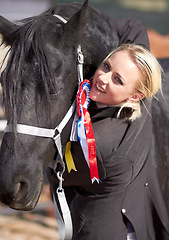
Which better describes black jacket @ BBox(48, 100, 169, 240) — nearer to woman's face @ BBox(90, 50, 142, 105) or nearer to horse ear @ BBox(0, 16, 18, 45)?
woman's face @ BBox(90, 50, 142, 105)

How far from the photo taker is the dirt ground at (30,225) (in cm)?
323

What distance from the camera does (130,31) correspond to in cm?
182

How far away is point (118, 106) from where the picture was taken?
1.64 meters

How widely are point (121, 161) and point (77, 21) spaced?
A: 2.02 ft

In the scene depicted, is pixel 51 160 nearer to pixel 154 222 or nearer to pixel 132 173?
pixel 132 173

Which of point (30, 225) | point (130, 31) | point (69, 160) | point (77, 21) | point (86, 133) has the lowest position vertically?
point (30, 225)

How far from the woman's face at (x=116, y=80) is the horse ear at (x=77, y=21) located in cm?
A: 19

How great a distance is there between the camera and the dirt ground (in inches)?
127

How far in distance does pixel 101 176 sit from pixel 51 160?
230 millimetres

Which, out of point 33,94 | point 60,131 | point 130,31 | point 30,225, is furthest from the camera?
point 30,225

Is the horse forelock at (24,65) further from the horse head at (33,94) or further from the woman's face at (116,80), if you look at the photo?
the woman's face at (116,80)

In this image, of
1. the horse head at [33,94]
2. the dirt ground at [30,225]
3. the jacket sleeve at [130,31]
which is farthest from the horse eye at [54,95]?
the dirt ground at [30,225]

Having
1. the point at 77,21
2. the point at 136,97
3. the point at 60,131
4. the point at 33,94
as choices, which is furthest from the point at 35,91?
the point at 136,97

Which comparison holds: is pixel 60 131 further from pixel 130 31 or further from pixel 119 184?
pixel 130 31
